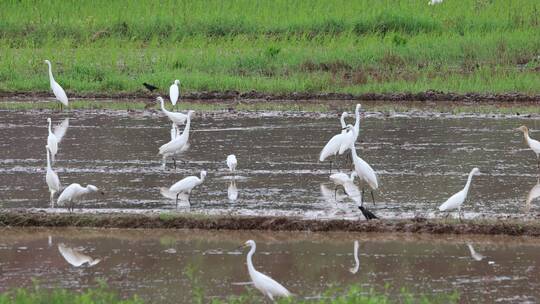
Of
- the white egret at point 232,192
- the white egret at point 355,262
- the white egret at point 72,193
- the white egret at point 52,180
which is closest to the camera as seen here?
the white egret at point 355,262

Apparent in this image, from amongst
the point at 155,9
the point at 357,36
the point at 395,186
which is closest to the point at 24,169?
the point at 395,186

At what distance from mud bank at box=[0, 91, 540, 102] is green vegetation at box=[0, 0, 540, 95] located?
0.25m

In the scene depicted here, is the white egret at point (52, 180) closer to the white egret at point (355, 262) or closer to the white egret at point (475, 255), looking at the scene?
the white egret at point (355, 262)

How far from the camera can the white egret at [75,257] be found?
915 cm

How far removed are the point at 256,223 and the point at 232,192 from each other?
179 cm

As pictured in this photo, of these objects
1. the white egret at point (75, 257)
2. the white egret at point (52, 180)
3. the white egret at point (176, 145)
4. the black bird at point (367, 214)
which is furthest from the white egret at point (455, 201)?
the white egret at point (52, 180)

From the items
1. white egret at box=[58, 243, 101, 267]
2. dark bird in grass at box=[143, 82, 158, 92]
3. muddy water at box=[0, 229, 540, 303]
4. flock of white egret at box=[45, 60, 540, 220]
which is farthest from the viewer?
dark bird in grass at box=[143, 82, 158, 92]

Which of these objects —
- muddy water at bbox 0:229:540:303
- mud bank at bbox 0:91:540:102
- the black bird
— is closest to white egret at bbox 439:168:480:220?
muddy water at bbox 0:229:540:303

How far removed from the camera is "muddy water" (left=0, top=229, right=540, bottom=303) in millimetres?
8203

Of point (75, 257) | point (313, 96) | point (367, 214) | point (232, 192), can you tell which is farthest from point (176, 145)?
point (313, 96)

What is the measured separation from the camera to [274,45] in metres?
23.6

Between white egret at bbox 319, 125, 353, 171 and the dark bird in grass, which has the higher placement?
white egret at bbox 319, 125, 353, 171

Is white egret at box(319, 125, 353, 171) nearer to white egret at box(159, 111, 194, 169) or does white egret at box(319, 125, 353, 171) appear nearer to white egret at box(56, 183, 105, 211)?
white egret at box(159, 111, 194, 169)

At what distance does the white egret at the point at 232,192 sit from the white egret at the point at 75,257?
7.98ft
